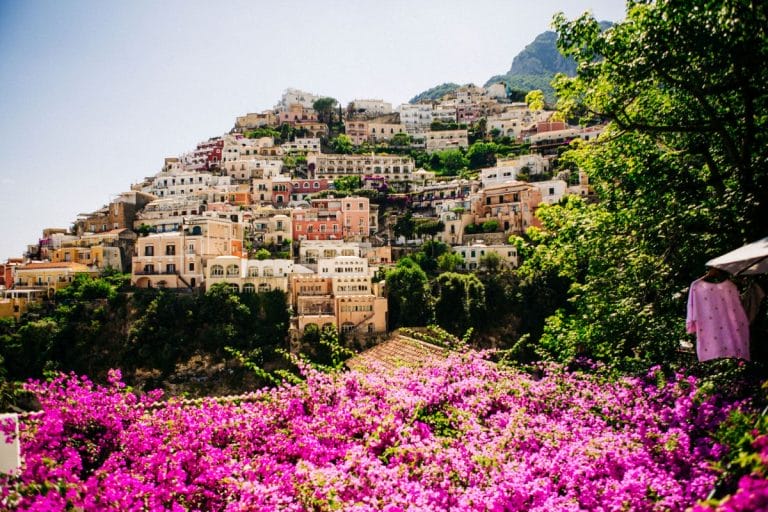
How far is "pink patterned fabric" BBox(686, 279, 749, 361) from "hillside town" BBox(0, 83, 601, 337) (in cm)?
2342

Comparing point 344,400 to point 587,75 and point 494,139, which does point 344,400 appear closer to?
point 587,75

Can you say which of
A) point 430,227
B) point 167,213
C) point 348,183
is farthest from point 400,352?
point 348,183

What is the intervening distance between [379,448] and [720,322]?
3.72 meters

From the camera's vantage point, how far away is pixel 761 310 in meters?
6.10

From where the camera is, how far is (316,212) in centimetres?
4650

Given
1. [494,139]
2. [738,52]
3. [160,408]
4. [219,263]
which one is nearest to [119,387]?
[160,408]

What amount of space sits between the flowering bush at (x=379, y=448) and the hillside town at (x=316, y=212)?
2411 centimetres

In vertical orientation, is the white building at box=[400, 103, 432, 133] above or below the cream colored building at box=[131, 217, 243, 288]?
above

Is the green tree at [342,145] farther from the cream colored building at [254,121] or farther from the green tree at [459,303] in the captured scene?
the green tree at [459,303]

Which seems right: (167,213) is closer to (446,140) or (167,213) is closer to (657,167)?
(446,140)

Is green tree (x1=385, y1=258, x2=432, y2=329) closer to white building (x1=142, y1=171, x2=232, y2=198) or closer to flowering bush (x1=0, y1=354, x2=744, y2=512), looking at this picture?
white building (x1=142, y1=171, x2=232, y2=198)

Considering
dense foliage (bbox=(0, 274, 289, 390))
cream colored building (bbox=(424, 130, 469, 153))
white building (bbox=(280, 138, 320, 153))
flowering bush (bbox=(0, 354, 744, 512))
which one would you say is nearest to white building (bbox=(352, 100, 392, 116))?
cream colored building (bbox=(424, 130, 469, 153))

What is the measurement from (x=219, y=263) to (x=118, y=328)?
800 cm

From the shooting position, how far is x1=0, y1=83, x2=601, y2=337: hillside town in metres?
36.6
